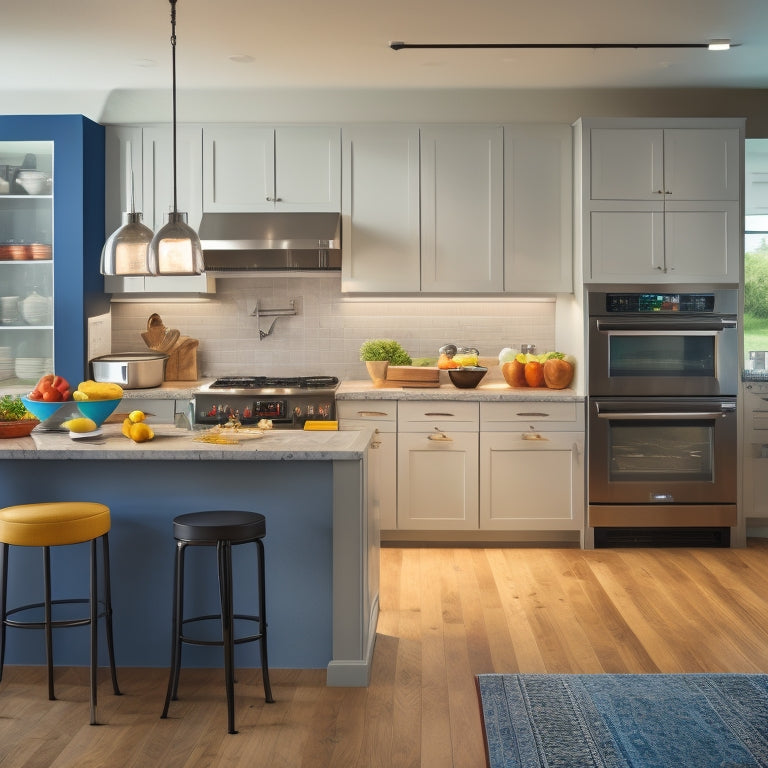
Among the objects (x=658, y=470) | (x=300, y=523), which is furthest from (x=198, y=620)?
(x=658, y=470)

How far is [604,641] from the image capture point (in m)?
4.06

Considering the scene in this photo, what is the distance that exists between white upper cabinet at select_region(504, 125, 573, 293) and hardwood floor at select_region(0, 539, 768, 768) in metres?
1.70

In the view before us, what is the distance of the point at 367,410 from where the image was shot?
571cm

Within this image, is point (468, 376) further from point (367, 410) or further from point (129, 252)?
point (129, 252)

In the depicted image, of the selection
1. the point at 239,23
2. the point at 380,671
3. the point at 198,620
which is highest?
the point at 239,23

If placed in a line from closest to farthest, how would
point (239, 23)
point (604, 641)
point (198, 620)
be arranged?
point (198, 620), point (604, 641), point (239, 23)

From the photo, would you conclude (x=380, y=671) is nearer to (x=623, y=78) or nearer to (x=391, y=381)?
(x=391, y=381)

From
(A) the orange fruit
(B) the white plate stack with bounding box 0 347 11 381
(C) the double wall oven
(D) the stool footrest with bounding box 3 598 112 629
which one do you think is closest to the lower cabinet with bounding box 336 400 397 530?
(A) the orange fruit

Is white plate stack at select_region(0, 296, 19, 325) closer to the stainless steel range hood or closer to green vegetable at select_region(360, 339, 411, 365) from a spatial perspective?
the stainless steel range hood

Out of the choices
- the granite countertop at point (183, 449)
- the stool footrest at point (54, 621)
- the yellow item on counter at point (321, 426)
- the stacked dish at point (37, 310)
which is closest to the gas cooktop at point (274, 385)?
the stacked dish at point (37, 310)

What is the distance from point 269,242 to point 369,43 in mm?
1363

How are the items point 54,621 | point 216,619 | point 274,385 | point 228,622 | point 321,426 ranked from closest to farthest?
→ point 228,622 → point 54,621 → point 216,619 → point 321,426 → point 274,385

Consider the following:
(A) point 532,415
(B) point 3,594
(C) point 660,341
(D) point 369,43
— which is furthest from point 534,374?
(B) point 3,594

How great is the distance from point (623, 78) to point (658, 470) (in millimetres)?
2298
